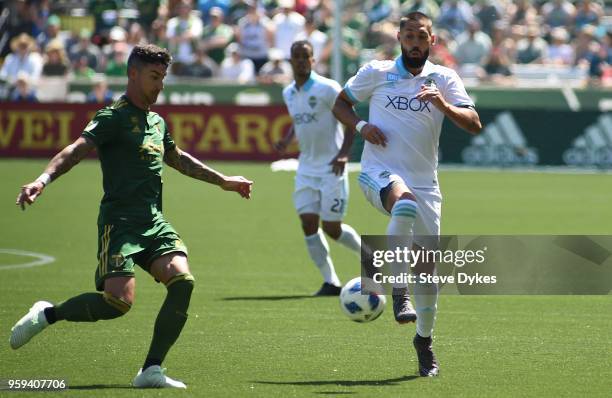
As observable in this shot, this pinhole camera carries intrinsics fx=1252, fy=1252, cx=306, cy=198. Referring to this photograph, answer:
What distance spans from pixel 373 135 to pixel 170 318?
2.04 metres

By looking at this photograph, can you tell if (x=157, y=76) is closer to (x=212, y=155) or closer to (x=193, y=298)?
(x=193, y=298)

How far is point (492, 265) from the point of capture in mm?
13430

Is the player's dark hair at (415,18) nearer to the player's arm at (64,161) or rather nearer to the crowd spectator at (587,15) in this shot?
the player's arm at (64,161)

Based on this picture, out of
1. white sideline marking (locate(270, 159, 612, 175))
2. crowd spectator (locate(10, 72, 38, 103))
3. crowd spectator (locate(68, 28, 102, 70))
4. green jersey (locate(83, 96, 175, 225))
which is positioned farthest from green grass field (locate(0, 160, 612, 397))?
crowd spectator (locate(68, 28, 102, 70))

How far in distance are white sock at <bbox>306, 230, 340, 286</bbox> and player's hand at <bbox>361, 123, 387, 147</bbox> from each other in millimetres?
4316

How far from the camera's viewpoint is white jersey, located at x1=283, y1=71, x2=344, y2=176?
13648 millimetres

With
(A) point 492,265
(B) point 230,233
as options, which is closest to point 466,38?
(B) point 230,233

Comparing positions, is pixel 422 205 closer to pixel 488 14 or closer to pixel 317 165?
pixel 317 165

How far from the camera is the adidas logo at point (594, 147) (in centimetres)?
2708

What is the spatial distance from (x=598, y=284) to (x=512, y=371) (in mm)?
5013

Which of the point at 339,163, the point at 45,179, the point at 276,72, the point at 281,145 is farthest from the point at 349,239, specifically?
the point at 276,72

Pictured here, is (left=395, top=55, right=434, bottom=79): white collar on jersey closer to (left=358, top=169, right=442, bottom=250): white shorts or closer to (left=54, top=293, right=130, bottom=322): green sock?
(left=358, top=169, right=442, bottom=250): white shorts

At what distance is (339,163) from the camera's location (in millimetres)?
12930

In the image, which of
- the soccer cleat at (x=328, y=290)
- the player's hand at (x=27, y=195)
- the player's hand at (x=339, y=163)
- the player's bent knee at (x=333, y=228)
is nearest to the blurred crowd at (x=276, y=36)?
the player's bent knee at (x=333, y=228)
